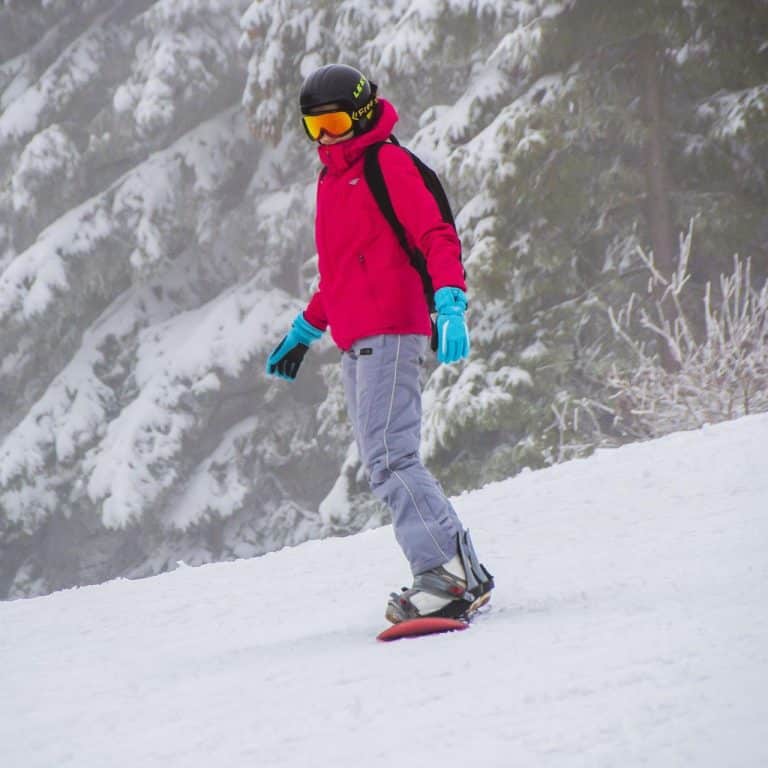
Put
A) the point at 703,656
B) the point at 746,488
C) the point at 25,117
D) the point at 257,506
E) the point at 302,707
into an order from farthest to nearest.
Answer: the point at 25,117
the point at 257,506
the point at 746,488
the point at 302,707
the point at 703,656

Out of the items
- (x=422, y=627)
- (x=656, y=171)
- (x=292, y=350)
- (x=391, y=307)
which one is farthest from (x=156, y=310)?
(x=422, y=627)

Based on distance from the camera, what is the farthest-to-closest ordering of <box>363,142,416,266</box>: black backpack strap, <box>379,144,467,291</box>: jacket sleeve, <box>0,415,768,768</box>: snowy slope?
<box>363,142,416,266</box>: black backpack strap
<box>379,144,467,291</box>: jacket sleeve
<box>0,415,768,768</box>: snowy slope

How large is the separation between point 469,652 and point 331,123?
1.48 meters

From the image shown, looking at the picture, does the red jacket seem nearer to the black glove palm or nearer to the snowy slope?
the black glove palm

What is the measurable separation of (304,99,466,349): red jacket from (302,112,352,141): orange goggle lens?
4cm

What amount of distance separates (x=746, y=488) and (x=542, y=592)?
1012 millimetres

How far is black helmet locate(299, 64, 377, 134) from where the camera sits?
2635mm

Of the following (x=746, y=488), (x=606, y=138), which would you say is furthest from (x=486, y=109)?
(x=746, y=488)

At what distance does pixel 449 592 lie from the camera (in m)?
2.48

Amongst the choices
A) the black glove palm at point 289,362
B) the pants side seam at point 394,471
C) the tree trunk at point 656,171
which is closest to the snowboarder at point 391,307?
the pants side seam at point 394,471

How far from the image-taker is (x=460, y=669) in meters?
1.95

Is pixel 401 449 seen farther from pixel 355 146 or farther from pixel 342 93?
pixel 342 93

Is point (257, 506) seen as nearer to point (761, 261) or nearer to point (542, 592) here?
point (761, 261)

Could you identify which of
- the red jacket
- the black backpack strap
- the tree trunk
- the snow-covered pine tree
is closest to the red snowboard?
the red jacket
